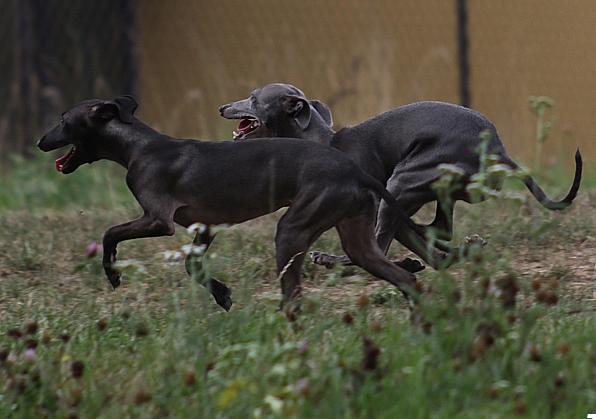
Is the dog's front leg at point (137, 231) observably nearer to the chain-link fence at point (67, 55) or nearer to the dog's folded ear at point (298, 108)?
the dog's folded ear at point (298, 108)

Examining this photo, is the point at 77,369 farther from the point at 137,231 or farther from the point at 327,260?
the point at 327,260

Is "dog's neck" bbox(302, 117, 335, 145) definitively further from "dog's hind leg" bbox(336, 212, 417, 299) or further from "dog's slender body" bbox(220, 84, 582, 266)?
"dog's hind leg" bbox(336, 212, 417, 299)

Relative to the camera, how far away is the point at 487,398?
8.20 feet

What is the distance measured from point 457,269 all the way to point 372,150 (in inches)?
29.1

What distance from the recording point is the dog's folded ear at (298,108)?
4770mm

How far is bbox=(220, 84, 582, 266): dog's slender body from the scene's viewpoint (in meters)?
4.28

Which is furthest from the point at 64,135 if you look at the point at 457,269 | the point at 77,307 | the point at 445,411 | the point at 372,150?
the point at 445,411

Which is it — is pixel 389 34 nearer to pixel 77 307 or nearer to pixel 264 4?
pixel 264 4

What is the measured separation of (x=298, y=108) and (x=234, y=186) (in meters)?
0.99

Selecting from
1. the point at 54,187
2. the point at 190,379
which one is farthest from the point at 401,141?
the point at 54,187

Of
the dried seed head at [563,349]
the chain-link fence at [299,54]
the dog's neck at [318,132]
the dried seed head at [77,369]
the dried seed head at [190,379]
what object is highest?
the chain-link fence at [299,54]

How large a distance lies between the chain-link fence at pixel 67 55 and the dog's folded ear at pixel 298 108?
4737 millimetres

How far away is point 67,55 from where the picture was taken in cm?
972

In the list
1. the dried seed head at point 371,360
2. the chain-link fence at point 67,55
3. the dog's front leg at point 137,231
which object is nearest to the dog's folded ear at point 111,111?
the dog's front leg at point 137,231
